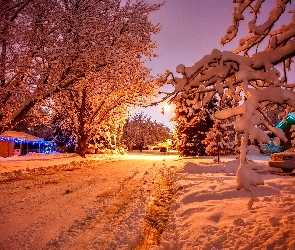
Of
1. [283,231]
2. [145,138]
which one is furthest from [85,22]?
[145,138]

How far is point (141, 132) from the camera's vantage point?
91.6 meters

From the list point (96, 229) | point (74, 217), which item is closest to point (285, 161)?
point (74, 217)

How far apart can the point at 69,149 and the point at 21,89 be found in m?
39.6

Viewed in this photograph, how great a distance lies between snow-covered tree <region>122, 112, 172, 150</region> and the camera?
88338 mm

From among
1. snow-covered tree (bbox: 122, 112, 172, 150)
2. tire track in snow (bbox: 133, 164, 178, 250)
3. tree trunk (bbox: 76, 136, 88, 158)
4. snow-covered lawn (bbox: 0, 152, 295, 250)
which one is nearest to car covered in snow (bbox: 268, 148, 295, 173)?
snow-covered lawn (bbox: 0, 152, 295, 250)

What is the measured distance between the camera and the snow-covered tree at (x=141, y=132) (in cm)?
8834

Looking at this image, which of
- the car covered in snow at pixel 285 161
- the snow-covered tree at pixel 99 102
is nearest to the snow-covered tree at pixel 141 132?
the snow-covered tree at pixel 99 102

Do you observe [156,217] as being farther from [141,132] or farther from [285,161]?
[141,132]

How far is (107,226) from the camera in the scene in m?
5.70

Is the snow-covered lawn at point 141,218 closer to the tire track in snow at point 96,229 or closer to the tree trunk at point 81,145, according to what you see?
the tire track in snow at point 96,229

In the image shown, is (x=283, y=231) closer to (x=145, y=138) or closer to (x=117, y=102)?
(x=117, y=102)

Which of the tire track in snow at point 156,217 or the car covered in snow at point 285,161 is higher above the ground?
the car covered in snow at point 285,161

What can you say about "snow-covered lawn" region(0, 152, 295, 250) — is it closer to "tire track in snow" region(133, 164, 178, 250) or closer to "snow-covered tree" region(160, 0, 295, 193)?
"tire track in snow" region(133, 164, 178, 250)

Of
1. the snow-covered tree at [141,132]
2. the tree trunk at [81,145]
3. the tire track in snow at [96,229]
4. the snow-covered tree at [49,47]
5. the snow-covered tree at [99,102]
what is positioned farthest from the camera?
the snow-covered tree at [141,132]
